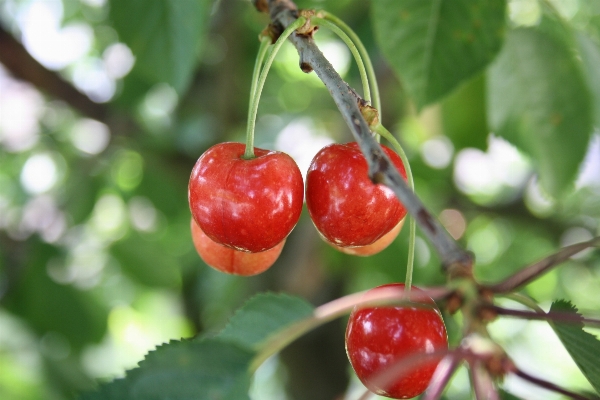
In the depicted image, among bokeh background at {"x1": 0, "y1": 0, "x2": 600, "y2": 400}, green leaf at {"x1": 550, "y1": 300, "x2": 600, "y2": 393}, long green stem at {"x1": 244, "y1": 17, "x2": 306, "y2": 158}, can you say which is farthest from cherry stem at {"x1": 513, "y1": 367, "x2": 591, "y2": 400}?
bokeh background at {"x1": 0, "y1": 0, "x2": 600, "y2": 400}

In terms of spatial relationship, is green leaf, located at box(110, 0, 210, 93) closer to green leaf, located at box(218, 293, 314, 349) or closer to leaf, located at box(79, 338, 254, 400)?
green leaf, located at box(218, 293, 314, 349)

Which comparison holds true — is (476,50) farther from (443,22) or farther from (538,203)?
(538,203)

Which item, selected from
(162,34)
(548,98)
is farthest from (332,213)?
(548,98)

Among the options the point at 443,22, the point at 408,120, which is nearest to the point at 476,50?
the point at 443,22

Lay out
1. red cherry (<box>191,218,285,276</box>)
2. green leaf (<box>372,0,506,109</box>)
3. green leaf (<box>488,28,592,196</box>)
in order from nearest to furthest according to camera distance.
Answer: red cherry (<box>191,218,285,276</box>) → green leaf (<box>372,0,506,109</box>) → green leaf (<box>488,28,592,196</box>)

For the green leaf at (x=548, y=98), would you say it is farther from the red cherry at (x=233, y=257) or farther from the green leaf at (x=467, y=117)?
the red cherry at (x=233, y=257)

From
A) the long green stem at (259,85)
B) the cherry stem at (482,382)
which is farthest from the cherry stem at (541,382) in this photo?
the long green stem at (259,85)

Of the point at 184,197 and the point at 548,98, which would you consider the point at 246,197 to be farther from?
the point at 184,197
